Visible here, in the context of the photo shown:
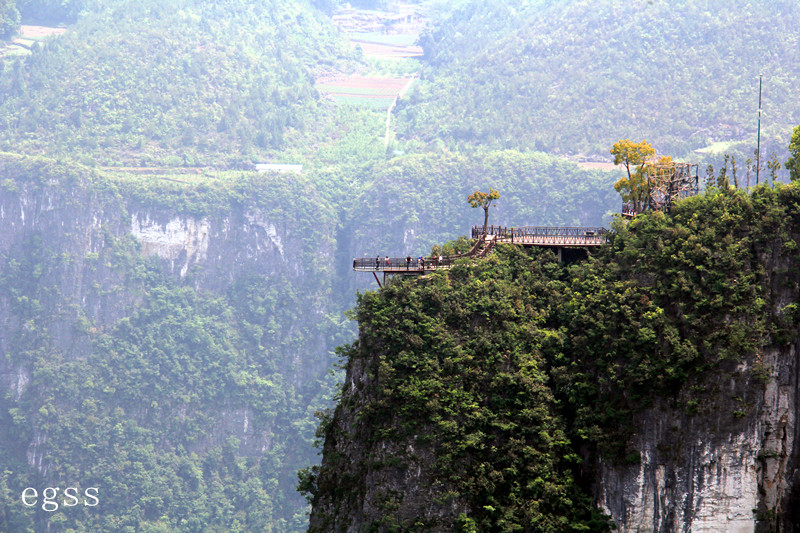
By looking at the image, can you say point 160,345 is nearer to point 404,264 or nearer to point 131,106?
point 131,106

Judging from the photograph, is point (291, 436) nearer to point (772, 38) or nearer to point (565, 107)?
point (565, 107)

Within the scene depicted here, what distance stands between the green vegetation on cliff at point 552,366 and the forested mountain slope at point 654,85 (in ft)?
342

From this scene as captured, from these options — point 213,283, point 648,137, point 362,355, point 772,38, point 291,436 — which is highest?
point 772,38

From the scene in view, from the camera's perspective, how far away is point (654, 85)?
589 ft

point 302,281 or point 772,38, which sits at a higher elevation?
point 772,38

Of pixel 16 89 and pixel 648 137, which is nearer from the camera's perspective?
pixel 648 137

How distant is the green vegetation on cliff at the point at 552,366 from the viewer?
54688 millimetres

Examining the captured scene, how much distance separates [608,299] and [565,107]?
130 m

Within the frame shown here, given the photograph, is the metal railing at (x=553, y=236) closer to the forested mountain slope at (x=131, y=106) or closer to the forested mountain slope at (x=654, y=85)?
the forested mountain slope at (x=654, y=85)

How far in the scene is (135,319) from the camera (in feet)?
529

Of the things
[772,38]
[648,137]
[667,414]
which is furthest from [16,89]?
[667,414]

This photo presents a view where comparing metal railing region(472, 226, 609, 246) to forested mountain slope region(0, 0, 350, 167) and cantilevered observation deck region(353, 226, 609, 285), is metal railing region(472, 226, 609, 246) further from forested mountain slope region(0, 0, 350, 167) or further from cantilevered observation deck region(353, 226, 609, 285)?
forested mountain slope region(0, 0, 350, 167)

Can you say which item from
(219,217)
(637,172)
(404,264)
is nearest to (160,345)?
(219,217)

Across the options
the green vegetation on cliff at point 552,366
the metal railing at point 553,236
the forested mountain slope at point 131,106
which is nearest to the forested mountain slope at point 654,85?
the forested mountain slope at point 131,106
